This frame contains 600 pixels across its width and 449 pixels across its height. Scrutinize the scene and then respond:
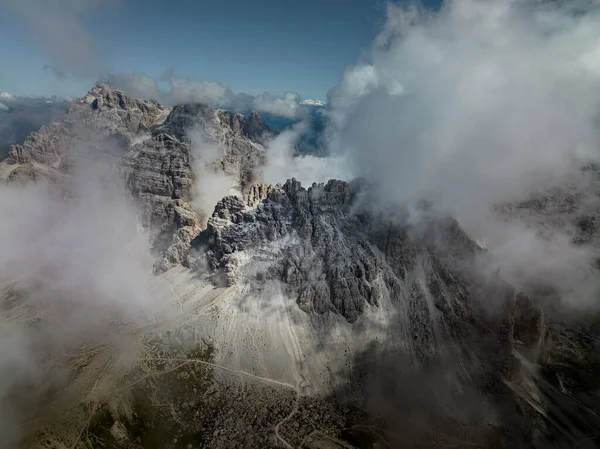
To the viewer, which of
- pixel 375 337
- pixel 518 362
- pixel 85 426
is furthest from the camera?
pixel 375 337

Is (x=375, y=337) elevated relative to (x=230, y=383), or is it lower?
elevated

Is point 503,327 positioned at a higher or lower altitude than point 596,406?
higher

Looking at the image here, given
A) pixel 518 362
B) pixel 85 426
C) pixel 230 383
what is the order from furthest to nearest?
pixel 518 362 → pixel 230 383 → pixel 85 426

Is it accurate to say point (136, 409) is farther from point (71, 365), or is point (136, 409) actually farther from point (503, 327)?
point (503, 327)

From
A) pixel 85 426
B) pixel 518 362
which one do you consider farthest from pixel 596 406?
pixel 85 426

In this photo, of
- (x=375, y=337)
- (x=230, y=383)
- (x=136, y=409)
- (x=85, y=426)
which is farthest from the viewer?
(x=375, y=337)

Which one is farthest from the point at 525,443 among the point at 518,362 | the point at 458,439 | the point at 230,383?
the point at 230,383

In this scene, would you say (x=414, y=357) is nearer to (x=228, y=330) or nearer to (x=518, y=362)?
(x=518, y=362)

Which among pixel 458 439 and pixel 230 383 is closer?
pixel 458 439

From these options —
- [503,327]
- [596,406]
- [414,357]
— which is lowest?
[596,406]
